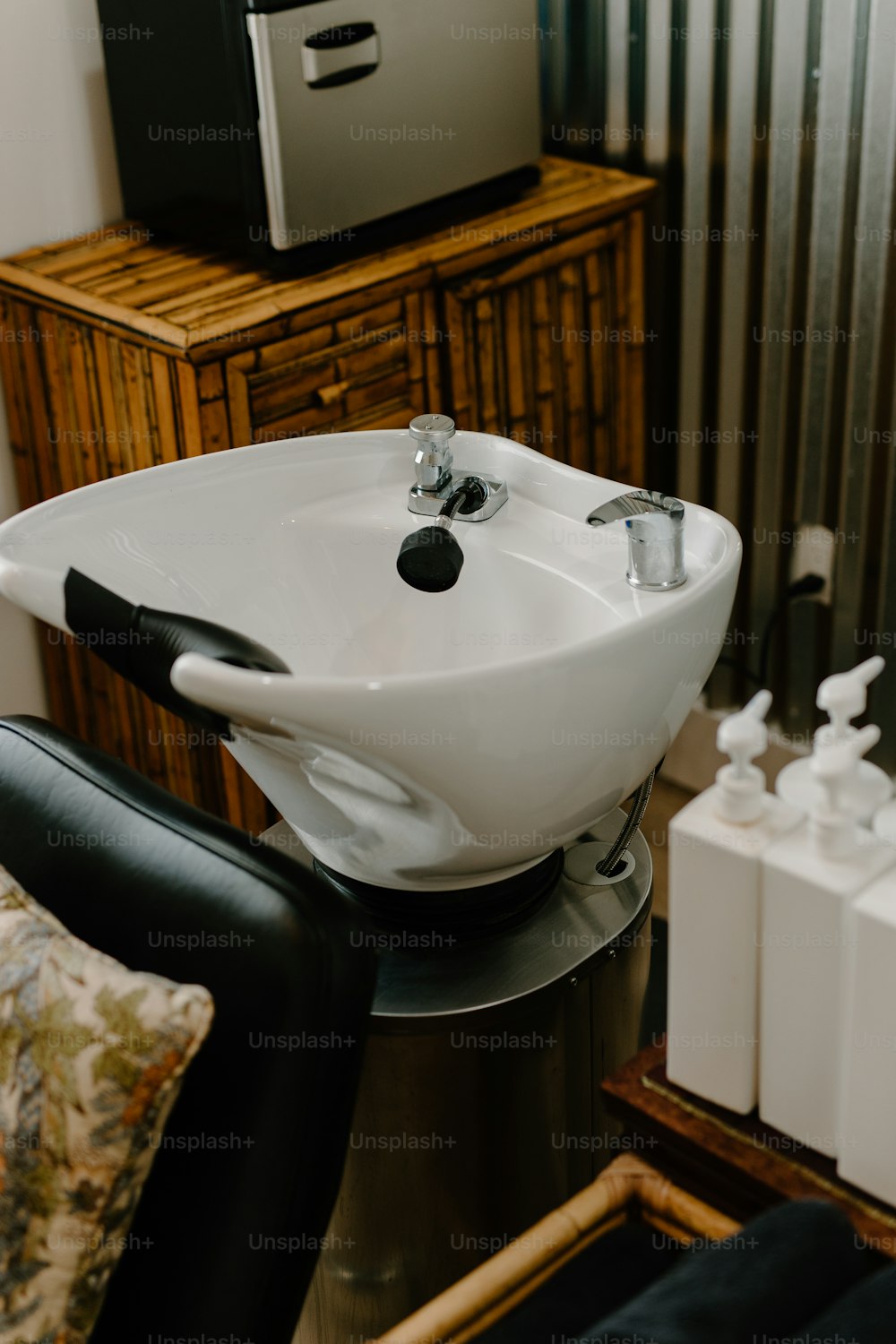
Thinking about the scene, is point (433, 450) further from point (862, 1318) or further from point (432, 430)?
point (862, 1318)

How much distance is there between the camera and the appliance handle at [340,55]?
6.00 ft

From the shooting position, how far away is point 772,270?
221 cm

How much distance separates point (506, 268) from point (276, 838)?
37.6 inches

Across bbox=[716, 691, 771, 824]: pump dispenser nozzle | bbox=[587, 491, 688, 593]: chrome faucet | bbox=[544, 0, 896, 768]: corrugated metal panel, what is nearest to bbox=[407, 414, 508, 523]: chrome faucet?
bbox=[587, 491, 688, 593]: chrome faucet

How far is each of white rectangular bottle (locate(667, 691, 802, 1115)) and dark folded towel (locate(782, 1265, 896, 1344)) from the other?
0.50 ft

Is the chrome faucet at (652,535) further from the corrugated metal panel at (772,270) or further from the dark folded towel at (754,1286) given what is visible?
the corrugated metal panel at (772,270)

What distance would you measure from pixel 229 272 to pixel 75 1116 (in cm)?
125

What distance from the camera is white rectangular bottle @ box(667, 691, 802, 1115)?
905 millimetres

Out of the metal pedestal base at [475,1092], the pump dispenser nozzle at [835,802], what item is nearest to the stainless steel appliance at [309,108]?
the metal pedestal base at [475,1092]

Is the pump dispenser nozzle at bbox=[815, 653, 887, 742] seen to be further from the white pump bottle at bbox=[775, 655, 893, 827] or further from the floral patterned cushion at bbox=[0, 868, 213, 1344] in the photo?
the floral patterned cushion at bbox=[0, 868, 213, 1344]

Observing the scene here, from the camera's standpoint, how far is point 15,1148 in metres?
1.05

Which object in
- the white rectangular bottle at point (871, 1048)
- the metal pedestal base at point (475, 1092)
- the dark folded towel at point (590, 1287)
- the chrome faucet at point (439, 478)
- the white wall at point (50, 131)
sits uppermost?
the white wall at point (50, 131)

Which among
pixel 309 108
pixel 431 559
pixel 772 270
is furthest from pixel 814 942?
pixel 772 270

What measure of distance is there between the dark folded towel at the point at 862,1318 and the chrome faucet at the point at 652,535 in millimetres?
591
